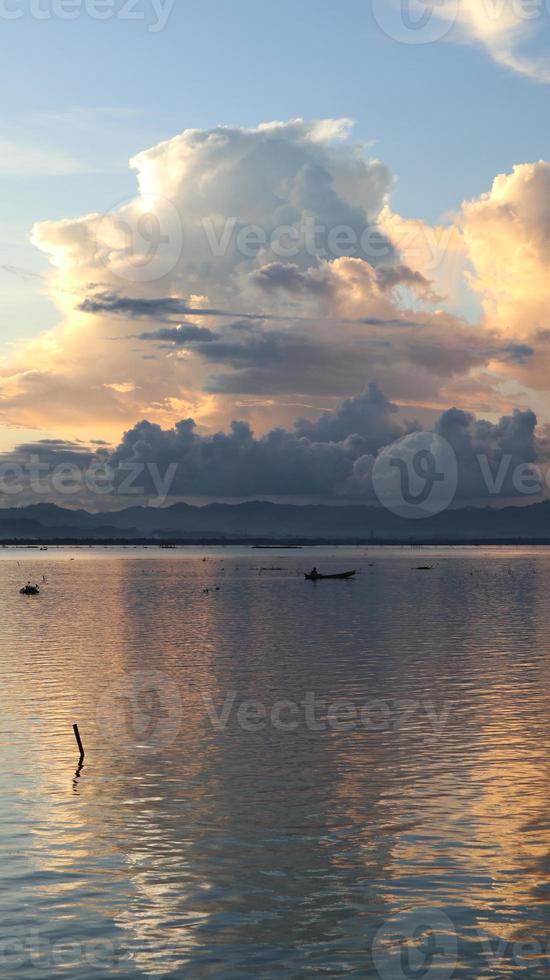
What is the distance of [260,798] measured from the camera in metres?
37.1

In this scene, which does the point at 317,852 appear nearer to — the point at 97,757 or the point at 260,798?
the point at 260,798

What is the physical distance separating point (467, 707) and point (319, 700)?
8845 mm

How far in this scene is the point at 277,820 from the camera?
3403 centimetres

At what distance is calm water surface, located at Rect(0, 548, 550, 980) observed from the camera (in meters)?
23.8

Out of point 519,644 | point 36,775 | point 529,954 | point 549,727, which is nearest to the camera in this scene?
point 529,954

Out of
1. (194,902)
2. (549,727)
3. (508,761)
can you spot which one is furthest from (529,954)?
(549,727)

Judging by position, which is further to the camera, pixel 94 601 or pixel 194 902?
pixel 94 601

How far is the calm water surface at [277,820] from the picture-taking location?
23.8 m

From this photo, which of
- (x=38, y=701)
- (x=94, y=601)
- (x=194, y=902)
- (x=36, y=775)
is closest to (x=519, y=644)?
(x=38, y=701)

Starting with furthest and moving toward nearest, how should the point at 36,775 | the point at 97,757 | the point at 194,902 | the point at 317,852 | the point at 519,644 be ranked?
the point at 519,644, the point at 97,757, the point at 36,775, the point at 317,852, the point at 194,902

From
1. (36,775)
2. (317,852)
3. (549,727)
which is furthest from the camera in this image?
(549,727)

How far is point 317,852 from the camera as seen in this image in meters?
30.7

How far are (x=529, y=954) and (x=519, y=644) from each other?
72250mm

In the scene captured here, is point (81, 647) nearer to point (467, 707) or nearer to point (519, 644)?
point (519, 644)
